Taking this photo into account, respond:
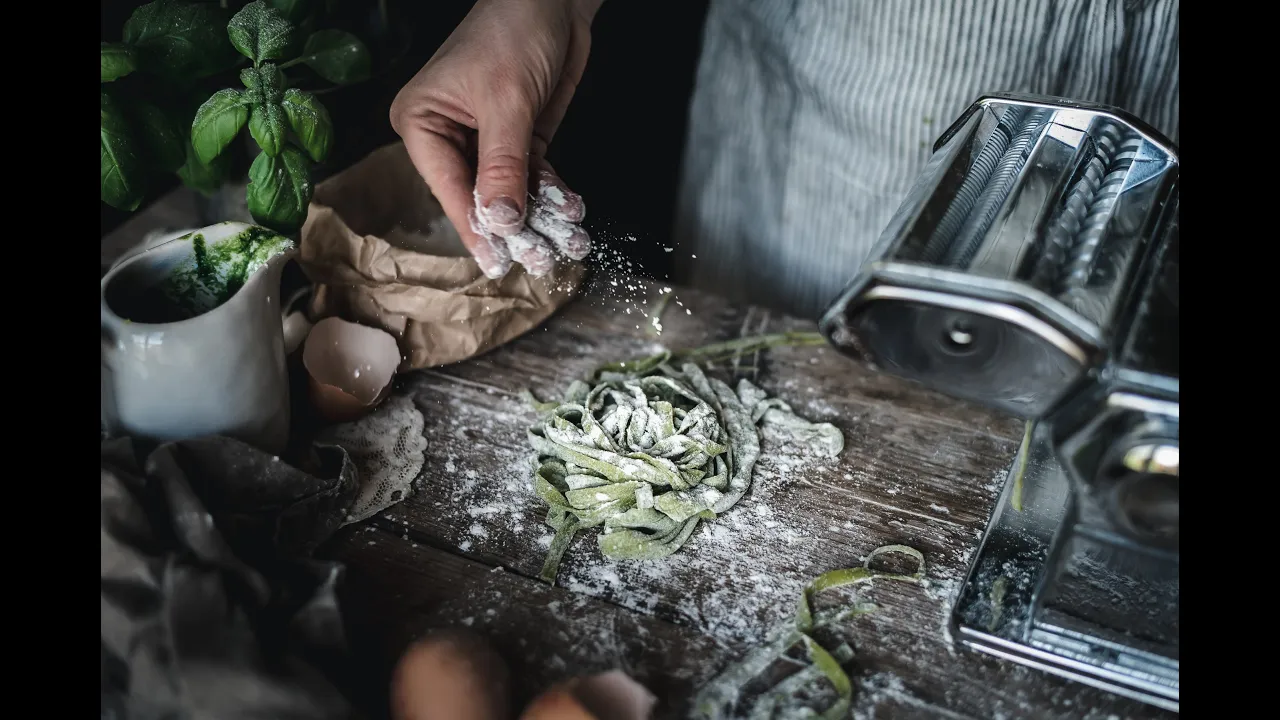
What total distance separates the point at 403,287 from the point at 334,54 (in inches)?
13.1

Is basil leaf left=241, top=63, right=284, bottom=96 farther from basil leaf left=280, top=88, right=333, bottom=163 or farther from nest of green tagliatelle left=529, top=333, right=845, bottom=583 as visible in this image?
nest of green tagliatelle left=529, top=333, right=845, bottom=583

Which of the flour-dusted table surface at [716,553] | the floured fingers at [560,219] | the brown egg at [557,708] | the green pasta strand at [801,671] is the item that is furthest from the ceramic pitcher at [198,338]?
the green pasta strand at [801,671]

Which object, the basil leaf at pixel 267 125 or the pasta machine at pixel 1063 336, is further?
the basil leaf at pixel 267 125

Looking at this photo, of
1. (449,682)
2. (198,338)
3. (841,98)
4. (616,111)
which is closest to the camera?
(449,682)

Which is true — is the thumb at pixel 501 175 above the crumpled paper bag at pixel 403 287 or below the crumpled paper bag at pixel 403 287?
above

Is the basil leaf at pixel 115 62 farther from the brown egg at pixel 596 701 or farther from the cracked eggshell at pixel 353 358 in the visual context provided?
the brown egg at pixel 596 701

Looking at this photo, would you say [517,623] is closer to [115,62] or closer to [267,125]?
[267,125]

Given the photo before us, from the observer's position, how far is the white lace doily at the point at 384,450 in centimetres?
114

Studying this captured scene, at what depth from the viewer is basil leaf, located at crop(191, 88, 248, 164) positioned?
1070mm

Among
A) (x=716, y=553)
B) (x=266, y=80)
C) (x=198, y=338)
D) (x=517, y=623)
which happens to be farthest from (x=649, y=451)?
(x=266, y=80)

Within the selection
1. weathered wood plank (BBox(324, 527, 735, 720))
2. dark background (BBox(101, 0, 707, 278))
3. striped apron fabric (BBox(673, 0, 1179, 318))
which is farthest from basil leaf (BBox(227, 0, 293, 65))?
striped apron fabric (BBox(673, 0, 1179, 318))

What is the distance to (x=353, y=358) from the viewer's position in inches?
51.6

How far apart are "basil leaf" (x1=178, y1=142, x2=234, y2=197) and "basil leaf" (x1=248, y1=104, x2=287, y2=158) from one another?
0.41 ft

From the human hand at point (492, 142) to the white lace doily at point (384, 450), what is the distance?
0.25 m
